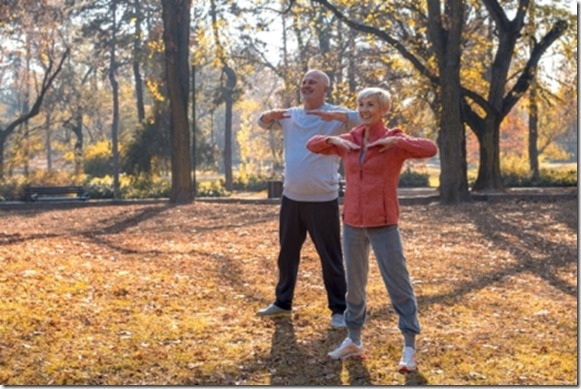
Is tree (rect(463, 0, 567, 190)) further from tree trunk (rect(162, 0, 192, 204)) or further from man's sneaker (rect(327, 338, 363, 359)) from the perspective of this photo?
man's sneaker (rect(327, 338, 363, 359))

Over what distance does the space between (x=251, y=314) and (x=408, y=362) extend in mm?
2395

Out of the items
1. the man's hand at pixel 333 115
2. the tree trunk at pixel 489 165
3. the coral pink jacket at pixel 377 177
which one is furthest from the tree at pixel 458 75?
the coral pink jacket at pixel 377 177

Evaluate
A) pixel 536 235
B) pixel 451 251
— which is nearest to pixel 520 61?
pixel 536 235

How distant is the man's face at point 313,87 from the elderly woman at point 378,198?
1004 mm

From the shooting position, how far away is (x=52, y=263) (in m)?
11.1

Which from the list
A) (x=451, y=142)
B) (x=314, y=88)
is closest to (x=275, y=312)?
(x=314, y=88)

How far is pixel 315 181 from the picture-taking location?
23.0 ft

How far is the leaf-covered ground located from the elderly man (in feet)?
1.57

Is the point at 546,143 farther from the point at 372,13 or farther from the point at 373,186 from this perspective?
the point at 373,186

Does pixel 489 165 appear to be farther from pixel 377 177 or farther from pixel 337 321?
pixel 377 177

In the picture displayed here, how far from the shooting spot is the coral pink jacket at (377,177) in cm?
576

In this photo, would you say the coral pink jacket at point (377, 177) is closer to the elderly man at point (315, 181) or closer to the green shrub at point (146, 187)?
the elderly man at point (315, 181)

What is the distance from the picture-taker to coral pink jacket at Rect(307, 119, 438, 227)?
576 cm

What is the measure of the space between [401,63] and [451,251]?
17.2 meters
